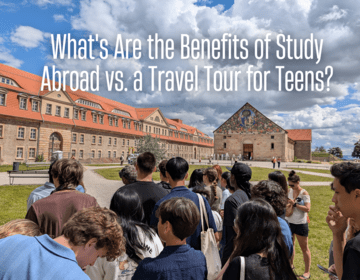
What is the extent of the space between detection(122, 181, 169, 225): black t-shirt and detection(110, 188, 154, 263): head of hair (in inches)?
28.8

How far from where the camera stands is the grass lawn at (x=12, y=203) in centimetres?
819

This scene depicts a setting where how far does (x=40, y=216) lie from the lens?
2639 mm

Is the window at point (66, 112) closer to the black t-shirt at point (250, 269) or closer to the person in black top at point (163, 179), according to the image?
the person in black top at point (163, 179)

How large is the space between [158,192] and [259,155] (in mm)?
62066

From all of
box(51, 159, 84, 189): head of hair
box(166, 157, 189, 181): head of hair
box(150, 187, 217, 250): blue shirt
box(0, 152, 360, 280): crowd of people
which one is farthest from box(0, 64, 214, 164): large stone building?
box(0, 152, 360, 280): crowd of people

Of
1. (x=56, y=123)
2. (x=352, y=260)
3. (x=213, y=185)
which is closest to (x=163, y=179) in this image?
(x=213, y=185)

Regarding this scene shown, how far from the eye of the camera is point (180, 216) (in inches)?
77.2

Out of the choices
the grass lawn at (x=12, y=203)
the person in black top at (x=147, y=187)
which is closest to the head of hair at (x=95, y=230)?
the person in black top at (x=147, y=187)

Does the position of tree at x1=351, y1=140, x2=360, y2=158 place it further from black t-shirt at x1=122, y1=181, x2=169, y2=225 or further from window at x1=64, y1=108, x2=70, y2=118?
black t-shirt at x1=122, y1=181, x2=169, y2=225

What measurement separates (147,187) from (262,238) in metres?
1.96

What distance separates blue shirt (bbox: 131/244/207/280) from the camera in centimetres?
183

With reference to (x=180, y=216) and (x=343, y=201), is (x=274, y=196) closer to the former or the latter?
(x=343, y=201)

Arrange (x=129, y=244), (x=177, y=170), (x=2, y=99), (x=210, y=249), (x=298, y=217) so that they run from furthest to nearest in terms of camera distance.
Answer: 1. (x=2, y=99)
2. (x=298, y=217)
3. (x=177, y=170)
4. (x=210, y=249)
5. (x=129, y=244)

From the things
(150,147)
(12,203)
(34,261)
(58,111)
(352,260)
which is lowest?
(12,203)
